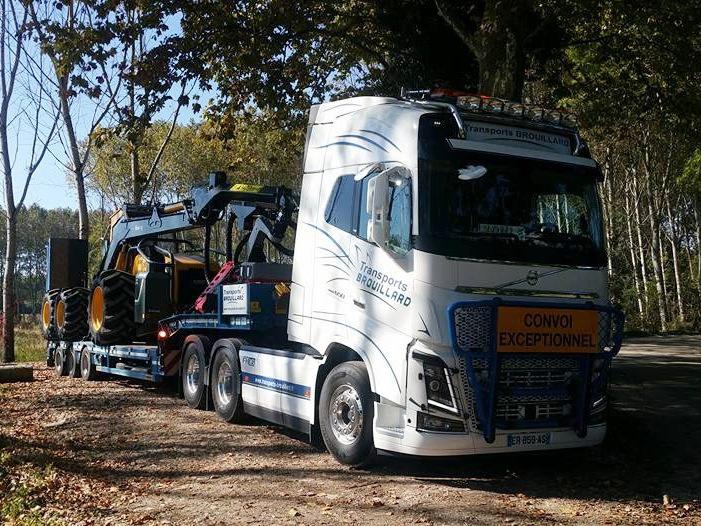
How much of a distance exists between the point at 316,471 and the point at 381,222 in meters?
2.67

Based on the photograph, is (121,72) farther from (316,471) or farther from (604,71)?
(604,71)

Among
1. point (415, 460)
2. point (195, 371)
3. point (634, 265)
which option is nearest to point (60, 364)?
point (195, 371)

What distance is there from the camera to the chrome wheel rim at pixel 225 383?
35.7 feet

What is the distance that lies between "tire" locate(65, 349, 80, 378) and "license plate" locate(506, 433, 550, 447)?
1143 cm

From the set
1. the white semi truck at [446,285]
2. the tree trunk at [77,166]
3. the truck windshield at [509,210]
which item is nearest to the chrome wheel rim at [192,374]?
the white semi truck at [446,285]

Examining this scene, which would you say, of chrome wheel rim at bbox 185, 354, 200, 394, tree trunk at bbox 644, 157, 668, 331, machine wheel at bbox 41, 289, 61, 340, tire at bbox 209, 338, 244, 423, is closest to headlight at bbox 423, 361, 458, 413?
tire at bbox 209, 338, 244, 423

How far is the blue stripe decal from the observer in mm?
8945

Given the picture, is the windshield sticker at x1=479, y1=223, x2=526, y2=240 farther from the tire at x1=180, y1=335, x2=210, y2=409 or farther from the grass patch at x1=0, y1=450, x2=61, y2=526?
the tire at x1=180, y1=335, x2=210, y2=409

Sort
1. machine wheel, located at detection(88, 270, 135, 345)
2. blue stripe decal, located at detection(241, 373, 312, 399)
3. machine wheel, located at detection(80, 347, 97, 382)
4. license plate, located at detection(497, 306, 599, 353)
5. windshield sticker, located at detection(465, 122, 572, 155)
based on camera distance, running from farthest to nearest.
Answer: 1. machine wheel, located at detection(80, 347, 97, 382)
2. machine wheel, located at detection(88, 270, 135, 345)
3. blue stripe decal, located at detection(241, 373, 312, 399)
4. windshield sticker, located at detection(465, 122, 572, 155)
5. license plate, located at detection(497, 306, 599, 353)

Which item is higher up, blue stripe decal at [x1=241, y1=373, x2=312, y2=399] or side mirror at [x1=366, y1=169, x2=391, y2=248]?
side mirror at [x1=366, y1=169, x2=391, y2=248]

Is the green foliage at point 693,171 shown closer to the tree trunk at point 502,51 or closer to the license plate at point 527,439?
the tree trunk at point 502,51

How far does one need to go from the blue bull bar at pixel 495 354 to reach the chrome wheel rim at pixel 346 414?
129cm

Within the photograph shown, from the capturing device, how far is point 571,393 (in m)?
7.82

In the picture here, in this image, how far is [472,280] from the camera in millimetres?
7414
